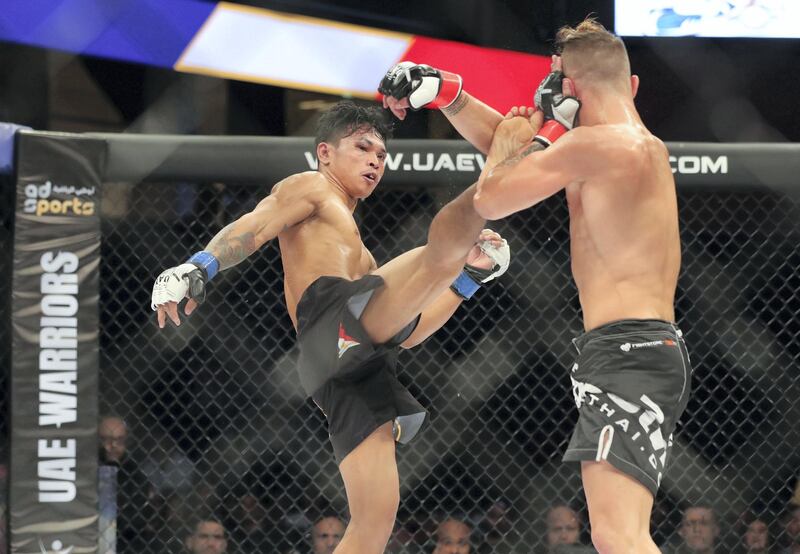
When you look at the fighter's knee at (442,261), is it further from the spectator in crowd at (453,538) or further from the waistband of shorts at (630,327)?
the spectator in crowd at (453,538)

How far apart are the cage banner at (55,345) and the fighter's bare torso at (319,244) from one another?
0.59m

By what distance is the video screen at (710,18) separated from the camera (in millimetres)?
Result: 3850

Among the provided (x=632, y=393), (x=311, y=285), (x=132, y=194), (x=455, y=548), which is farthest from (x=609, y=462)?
(x=132, y=194)

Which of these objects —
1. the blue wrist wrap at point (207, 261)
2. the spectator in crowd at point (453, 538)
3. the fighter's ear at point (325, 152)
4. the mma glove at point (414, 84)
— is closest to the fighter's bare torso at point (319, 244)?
the fighter's ear at point (325, 152)

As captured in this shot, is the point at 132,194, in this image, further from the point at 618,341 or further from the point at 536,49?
the point at 618,341

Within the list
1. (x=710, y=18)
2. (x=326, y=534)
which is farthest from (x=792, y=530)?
(x=710, y=18)

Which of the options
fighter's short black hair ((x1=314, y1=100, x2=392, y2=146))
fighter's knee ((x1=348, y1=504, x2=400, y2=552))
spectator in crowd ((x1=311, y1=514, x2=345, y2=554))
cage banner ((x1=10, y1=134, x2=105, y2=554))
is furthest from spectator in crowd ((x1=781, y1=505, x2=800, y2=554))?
cage banner ((x1=10, y1=134, x2=105, y2=554))

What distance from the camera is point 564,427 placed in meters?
3.16

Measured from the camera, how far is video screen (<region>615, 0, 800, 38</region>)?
152 inches

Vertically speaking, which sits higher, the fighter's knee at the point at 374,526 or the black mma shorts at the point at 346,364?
the black mma shorts at the point at 346,364

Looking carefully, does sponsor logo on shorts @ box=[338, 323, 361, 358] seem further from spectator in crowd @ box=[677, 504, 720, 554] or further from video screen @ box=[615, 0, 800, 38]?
video screen @ box=[615, 0, 800, 38]

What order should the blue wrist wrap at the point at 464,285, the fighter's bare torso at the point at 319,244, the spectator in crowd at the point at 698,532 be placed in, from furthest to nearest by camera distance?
the spectator in crowd at the point at 698,532, the blue wrist wrap at the point at 464,285, the fighter's bare torso at the point at 319,244

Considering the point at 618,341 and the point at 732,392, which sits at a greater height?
the point at 618,341

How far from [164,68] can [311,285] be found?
1.47 m
